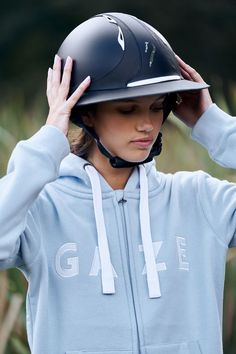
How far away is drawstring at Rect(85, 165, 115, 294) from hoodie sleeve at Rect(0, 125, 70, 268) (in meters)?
0.16

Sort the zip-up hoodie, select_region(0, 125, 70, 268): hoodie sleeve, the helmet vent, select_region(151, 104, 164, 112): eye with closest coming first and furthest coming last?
select_region(0, 125, 70, 268): hoodie sleeve < the zip-up hoodie < select_region(151, 104, 164, 112): eye < the helmet vent

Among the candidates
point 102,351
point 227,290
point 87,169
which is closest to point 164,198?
point 87,169

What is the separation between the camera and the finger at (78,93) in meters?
4.68

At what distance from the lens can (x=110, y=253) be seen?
15.4 ft

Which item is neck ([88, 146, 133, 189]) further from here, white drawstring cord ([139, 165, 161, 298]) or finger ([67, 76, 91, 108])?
finger ([67, 76, 91, 108])

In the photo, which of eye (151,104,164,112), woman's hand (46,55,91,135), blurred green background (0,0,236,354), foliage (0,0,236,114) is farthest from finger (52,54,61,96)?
foliage (0,0,236,114)

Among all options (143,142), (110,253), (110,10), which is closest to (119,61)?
(143,142)

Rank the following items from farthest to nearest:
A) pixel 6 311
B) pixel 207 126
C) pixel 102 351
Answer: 1. pixel 6 311
2. pixel 207 126
3. pixel 102 351

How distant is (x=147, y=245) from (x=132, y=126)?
411mm

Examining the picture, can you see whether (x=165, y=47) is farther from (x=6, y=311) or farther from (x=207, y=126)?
(x=6, y=311)

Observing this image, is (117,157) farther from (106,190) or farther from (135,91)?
(135,91)

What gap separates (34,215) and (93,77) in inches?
20.9

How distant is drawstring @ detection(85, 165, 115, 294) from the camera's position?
15.1 ft

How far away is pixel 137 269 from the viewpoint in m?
4.68
